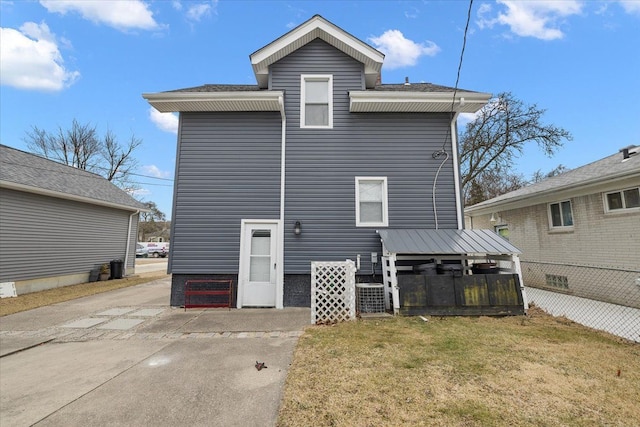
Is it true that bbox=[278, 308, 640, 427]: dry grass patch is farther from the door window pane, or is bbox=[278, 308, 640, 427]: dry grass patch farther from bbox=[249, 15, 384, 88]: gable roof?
bbox=[249, 15, 384, 88]: gable roof

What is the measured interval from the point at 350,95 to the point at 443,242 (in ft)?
14.4

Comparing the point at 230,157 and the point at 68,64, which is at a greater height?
the point at 68,64

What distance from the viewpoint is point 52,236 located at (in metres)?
9.98

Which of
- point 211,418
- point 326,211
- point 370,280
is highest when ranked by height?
point 326,211

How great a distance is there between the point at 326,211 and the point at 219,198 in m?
2.84

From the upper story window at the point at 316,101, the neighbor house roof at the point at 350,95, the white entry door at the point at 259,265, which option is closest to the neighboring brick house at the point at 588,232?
the neighbor house roof at the point at 350,95

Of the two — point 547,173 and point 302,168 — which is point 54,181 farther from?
point 547,173

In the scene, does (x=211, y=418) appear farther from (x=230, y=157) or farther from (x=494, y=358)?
(x=230, y=157)

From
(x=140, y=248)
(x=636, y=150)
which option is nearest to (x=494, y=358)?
(x=636, y=150)

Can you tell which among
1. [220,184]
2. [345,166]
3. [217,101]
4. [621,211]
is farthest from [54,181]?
[621,211]

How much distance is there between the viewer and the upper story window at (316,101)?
295 inches

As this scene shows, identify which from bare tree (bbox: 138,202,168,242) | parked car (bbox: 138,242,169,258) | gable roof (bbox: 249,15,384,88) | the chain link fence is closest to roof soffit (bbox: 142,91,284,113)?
gable roof (bbox: 249,15,384,88)

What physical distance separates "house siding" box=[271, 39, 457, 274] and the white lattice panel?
1075 millimetres

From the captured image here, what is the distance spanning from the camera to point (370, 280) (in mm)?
6891
